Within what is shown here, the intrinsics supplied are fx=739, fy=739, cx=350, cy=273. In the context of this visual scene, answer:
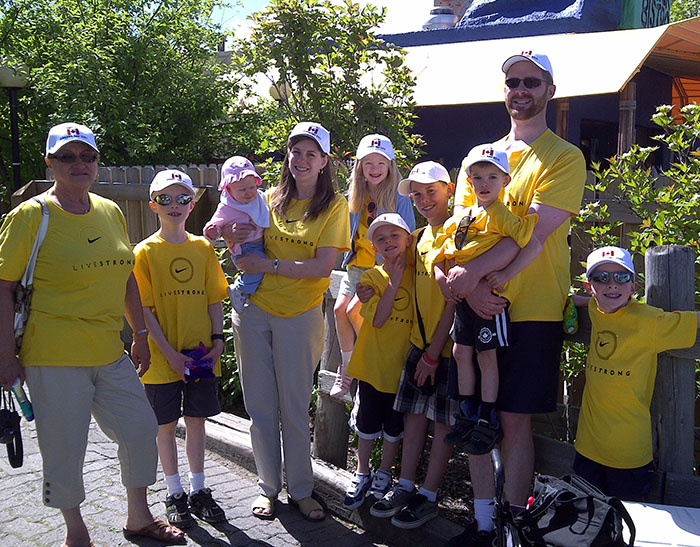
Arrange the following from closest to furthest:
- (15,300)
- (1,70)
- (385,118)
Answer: (15,300)
(385,118)
(1,70)

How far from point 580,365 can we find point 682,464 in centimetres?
85

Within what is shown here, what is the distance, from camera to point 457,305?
3.43 meters

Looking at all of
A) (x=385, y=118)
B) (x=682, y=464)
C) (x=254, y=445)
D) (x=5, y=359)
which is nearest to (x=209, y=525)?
(x=254, y=445)

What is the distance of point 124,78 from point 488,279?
11.1 meters

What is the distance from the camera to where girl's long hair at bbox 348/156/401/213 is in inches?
166

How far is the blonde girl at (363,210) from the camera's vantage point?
166 inches

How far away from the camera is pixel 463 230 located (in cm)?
335

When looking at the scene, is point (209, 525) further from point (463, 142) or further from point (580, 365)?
point (463, 142)

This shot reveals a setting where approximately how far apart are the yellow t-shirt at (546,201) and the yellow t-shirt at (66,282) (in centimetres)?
197

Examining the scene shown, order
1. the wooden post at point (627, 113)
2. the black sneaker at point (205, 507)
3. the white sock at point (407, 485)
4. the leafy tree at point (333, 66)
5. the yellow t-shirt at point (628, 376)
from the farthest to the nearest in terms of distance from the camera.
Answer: the wooden post at point (627, 113), the leafy tree at point (333, 66), the black sneaker at point (205, 507), the white sock at point (407, 485), the yellow t-shirt at point (628, 376)

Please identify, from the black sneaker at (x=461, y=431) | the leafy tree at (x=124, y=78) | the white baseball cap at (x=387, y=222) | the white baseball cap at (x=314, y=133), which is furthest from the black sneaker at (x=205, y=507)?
the leafy tree at (x=124, y=78)

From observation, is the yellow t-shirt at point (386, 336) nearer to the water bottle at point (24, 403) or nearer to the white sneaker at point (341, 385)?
the white sneaker at point (341, 385)

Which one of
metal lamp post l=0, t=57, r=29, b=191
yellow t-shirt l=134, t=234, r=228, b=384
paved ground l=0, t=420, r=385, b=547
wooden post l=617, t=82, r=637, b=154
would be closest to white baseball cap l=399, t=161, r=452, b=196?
yellow t-shirt l=134, t=234, r=228, b=384

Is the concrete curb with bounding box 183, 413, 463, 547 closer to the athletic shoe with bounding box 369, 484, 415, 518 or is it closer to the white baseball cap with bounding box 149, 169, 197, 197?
the athletic shoe with bounding box 369, 484, 415, 518
